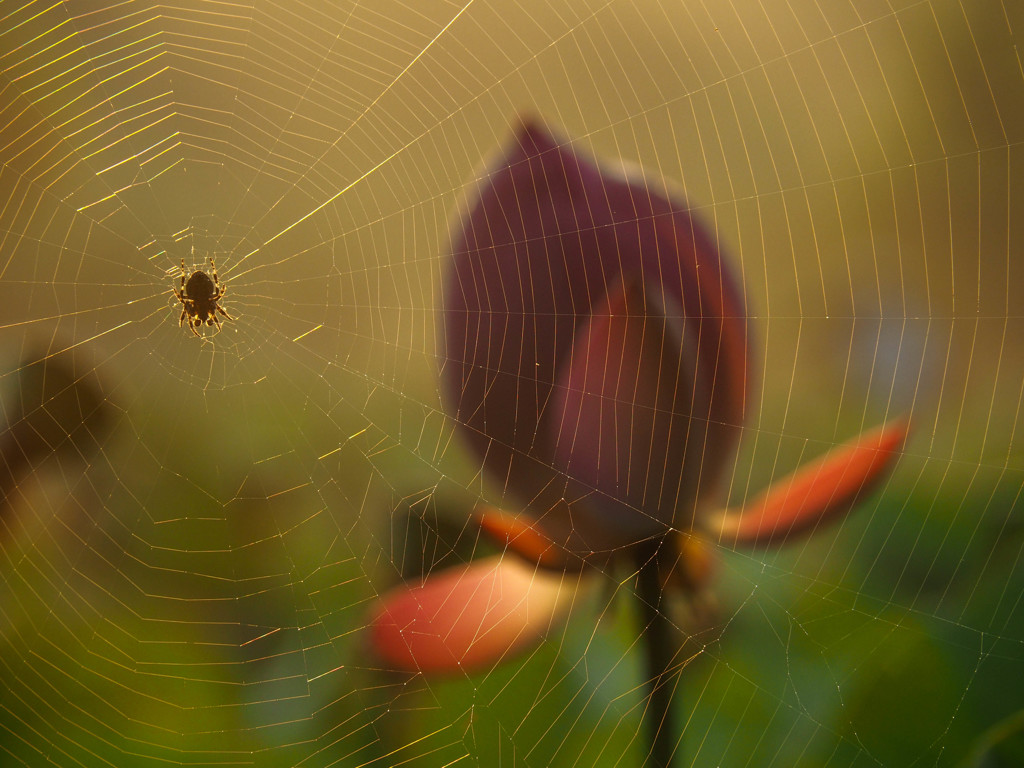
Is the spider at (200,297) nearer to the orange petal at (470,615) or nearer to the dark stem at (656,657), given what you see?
the orange petal at (470,615)

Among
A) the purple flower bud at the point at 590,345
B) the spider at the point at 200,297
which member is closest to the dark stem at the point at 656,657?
the purple flower bud at the point at 590,345

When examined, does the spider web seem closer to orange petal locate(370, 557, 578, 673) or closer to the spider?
orange petal locate(370, 557, 578, 673)

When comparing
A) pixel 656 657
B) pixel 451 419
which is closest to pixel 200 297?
pixel 451 419

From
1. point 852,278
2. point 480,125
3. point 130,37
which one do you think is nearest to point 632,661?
point 852,278

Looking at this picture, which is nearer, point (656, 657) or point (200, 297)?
point (656, 657)

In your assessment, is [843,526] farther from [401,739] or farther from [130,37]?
[130,37]

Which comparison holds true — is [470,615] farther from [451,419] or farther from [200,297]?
[200,297]
